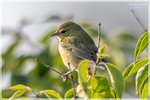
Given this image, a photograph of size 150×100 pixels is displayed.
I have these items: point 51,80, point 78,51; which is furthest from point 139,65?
point 51,80

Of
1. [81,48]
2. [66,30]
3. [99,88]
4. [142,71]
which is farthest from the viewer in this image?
[66,30]

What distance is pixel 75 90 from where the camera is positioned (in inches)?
59.5

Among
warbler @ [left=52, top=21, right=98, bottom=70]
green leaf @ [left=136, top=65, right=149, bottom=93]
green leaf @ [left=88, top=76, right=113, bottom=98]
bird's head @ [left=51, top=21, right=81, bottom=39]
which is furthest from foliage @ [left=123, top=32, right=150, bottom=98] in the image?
bird's head @ [left=51, top=21, right=81, bottom=39]

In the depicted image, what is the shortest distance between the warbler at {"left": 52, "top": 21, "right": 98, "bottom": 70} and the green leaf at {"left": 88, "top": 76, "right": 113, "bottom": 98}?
123 cm

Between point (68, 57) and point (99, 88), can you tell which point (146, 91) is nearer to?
point (99, 88)

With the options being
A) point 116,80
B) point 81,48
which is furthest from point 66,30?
point 116,80

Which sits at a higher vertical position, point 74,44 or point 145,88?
point 74,44

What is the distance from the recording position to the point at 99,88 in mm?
1323

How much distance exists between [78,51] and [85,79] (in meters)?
1.53

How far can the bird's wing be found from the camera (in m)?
2.73

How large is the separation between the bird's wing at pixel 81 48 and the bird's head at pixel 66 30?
4.6 inches

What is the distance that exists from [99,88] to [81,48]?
1.59 m

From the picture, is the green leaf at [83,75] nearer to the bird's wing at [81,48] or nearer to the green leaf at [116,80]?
the green leaf at [116,80]

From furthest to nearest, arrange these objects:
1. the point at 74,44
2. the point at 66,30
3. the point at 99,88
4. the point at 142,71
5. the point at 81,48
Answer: the point at 66,30 < the point at 74,44 < the point at 81,48 < the point at 142,71 < the point at 99,88
